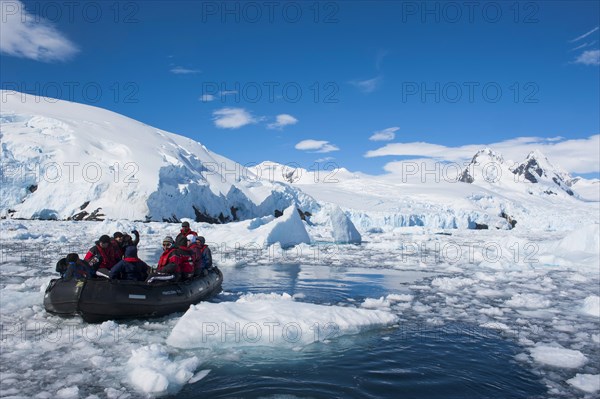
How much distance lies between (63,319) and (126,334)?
5.06ft

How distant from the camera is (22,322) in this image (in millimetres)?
6922

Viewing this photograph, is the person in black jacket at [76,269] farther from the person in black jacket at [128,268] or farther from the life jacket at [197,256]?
the life jacket at [197,256]

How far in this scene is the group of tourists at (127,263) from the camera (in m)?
7.34

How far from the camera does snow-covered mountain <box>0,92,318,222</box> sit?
117 ft

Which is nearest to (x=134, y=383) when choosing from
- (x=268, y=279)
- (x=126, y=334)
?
(x=126, y=334)

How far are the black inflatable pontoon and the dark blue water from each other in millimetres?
2284

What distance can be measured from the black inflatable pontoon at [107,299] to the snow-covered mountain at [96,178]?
30612 millimetres

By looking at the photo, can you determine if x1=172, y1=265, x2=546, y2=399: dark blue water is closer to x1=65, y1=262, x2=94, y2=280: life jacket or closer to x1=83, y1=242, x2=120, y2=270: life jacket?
x1=65, y1=262, x2=94, y2=280: life jacket

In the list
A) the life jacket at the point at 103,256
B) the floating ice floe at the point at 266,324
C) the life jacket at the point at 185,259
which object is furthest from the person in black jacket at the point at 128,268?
the floating ice floe at the point at 266,324

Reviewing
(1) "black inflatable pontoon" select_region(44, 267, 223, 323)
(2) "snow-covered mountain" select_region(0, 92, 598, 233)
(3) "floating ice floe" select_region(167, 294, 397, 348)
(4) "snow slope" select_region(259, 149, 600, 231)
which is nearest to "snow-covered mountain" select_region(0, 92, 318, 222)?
(2) "snow-covered mountain" select_region(0, 92, 598, 233)

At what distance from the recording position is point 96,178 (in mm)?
37438

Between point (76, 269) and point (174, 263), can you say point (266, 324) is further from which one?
point (76, 269)

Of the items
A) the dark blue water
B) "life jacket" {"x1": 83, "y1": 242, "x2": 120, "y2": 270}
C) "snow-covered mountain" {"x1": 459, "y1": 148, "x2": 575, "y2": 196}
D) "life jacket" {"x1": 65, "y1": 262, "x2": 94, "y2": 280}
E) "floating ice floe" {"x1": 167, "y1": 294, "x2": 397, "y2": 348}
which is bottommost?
the dark blue water

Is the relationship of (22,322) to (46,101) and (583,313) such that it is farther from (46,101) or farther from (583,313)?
(46,101)
